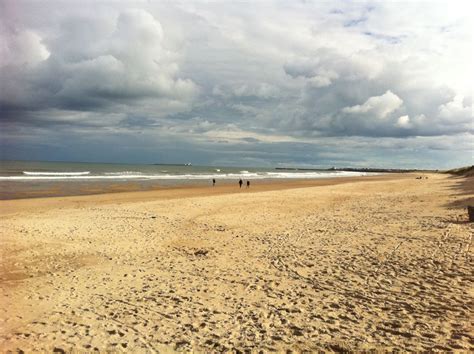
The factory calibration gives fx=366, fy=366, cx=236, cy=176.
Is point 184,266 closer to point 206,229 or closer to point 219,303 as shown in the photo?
point 219,303

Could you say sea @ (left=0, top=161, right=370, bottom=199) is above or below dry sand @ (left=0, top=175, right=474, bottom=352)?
above

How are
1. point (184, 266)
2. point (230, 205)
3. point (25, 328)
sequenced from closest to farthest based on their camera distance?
point (25, 328) → point (184, 266) → point (230, 205)

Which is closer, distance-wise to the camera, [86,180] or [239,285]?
[239,285]

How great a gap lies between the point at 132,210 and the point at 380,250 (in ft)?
48.4

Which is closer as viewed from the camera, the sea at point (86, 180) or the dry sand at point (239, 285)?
the dry sand at point (239, 285)

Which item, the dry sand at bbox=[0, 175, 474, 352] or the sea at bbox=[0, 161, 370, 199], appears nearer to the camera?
the dry sand at bbox=[0, 175, 474, 352]

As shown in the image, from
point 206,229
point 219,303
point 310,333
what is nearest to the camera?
point 310,333

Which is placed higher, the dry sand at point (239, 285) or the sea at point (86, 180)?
the sea at point (86, 180)

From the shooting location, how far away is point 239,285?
9.05 meters

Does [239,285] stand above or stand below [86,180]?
below

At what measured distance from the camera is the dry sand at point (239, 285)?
638 cm

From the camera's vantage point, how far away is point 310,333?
643cm

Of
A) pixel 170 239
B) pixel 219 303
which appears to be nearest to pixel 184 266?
pixel 219 303

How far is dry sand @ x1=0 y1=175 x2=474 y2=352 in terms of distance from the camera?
20.9 feet
